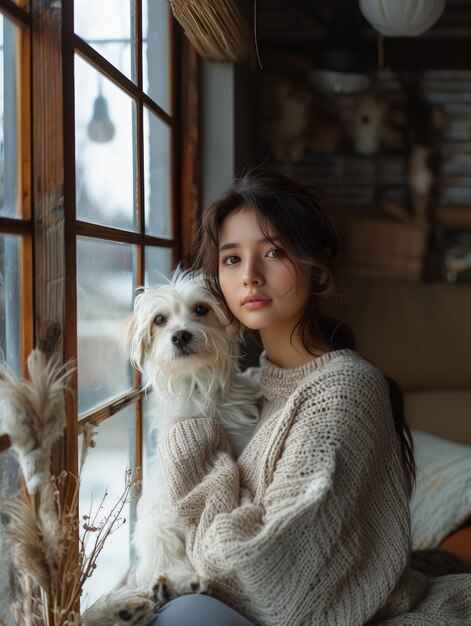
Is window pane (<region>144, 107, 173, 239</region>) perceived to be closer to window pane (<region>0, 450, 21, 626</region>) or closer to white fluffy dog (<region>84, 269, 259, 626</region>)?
white fluffy dog (<region>84, 269, 259, 626</region>)

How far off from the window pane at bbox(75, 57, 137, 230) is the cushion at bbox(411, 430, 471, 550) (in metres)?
1.22

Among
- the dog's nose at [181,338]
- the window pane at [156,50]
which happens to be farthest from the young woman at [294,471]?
the window pane at [156,50]

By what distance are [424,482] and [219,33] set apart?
1510 millimetres

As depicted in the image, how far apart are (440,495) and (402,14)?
1.63m

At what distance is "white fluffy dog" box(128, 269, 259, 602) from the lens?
1.50 meters

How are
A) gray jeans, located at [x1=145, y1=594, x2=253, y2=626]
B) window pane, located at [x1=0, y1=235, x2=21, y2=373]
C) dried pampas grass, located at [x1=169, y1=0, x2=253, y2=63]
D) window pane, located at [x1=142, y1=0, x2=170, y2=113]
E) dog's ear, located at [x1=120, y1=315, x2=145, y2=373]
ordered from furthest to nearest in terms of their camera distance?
window pane, located at [x1=142, y1=0, x2=170, y2=113], dried pampas grass, located at [x1=169, y1=0, x2=253, y2=63], dog's ear, located at [x1=120, y1=315, x2=145, y2=373], window pane, located at [x1=0, y1=235, x2=21, y2=373], gray jeans, located at [x1=145, y1=594, x2=253, y2=626]

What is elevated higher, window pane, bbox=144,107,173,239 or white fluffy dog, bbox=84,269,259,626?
window pane, bbox=144,107,173,239

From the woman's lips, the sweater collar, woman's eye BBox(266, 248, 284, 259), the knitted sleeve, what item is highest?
woman's eye BBox(266, 248, 284, 259)

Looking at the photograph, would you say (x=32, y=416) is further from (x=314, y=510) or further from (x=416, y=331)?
(x=416, y=331)

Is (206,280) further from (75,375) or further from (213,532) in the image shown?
(213,532)

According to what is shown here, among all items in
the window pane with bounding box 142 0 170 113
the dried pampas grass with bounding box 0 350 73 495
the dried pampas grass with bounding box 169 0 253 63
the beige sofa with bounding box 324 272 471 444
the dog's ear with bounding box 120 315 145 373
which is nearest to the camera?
the dried pampas grass with bounding box 0 350 73 495

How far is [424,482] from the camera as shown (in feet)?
7.42

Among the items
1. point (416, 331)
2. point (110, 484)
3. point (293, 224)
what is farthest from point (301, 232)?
point (416, 331)

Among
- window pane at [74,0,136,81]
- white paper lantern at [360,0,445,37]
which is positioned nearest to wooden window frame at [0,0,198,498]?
window pane at [74,0,136,81]
